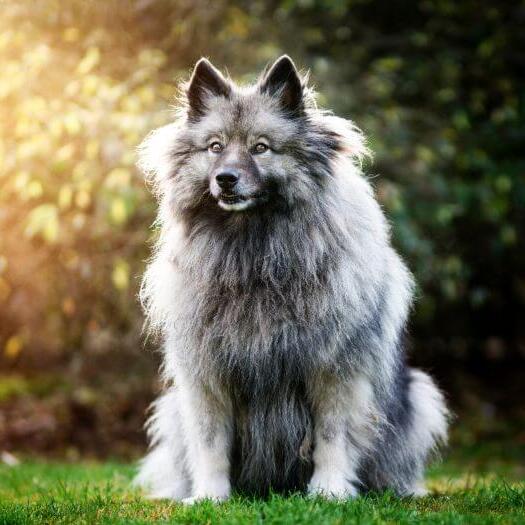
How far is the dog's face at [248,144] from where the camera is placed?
431cm

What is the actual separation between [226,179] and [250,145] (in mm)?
270

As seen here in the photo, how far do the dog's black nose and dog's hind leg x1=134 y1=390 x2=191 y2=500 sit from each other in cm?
149

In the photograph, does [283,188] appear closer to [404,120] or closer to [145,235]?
[145,235]

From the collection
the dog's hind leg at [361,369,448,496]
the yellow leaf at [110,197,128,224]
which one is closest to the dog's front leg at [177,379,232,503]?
the dog's hind leg at [361,369,448,496]

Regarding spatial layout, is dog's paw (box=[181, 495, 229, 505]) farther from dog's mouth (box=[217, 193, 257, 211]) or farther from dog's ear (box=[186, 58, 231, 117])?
dog's ear (box=[186, 58, 231, 117])

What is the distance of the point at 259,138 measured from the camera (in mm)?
4383

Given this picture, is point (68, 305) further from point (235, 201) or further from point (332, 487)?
point (332, 487)

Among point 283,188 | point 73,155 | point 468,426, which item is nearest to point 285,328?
point 283,188

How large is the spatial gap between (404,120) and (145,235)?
302 centimetres

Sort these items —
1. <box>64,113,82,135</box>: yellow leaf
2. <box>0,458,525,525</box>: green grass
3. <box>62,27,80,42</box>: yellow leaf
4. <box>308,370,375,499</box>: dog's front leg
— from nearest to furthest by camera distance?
<box>0,458,525,525</box>: green grass < <box>308,370,375,499</box>: dog's front leg < <box>64,113,82,135</box>: yellow leaf < <box>62,27,80,42</box>: yellow leaf

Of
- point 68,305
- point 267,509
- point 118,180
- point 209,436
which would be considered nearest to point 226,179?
point 209,436

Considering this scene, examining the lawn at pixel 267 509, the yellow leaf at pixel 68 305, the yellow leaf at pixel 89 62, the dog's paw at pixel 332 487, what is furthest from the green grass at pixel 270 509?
the yellow leaf at pixel 89 62

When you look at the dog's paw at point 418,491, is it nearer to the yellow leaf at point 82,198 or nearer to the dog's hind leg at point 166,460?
the dog's hind leg at point 166,460

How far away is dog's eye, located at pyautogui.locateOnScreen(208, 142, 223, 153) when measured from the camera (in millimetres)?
4434
